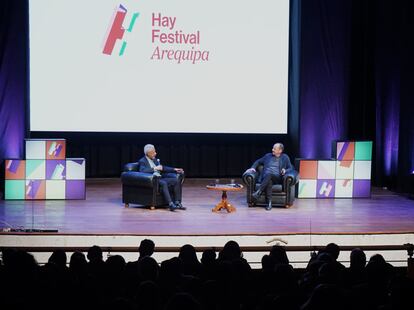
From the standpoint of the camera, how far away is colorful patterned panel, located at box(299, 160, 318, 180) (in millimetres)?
9789

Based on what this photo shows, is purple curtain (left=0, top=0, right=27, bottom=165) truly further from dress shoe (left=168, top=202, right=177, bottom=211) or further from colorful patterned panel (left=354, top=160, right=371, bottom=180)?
colorful patterned panel (left=354, top=160, right=371, bottom=180)

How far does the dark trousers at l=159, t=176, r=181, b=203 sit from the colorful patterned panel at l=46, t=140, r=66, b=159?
1.48m

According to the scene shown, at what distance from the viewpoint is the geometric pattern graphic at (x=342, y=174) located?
9875 mm

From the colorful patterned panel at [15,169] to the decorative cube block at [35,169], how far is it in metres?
0.06

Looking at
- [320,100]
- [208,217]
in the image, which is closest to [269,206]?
[208,217]

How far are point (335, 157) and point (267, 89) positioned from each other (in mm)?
1567

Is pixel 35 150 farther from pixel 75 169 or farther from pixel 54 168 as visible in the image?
pixel 75 169

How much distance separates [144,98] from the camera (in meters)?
10.5

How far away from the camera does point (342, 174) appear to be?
9922mm

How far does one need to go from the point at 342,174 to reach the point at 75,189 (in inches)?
148

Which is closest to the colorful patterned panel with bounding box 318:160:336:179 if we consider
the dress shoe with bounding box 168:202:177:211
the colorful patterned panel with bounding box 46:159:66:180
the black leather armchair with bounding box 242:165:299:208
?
the black leather armchair with bounding box 242:165:299:208

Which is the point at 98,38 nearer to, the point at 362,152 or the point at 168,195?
the point at 168,195

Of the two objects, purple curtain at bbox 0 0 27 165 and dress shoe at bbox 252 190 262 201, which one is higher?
purple curtain at bbox 0 0 27 165

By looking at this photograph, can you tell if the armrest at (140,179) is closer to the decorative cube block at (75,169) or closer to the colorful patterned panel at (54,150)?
the decorative cube block at (75,169)
